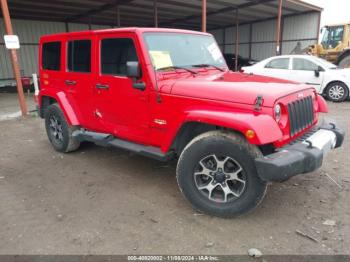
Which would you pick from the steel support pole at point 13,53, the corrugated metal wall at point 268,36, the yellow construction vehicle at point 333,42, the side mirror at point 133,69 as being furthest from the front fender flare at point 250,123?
the corrugated metal wall at point 268,36

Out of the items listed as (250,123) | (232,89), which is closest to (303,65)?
(232,89)

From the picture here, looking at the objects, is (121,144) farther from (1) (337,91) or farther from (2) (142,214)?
(1) (337,91)

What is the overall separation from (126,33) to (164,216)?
2227 millimetres

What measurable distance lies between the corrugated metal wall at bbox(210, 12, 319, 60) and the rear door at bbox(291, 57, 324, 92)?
11111 millimetres

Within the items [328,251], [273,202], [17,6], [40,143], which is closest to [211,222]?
[273,202]

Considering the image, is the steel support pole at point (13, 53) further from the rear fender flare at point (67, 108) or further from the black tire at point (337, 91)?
the black tire at point (337, 91)

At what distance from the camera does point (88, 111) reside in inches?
178

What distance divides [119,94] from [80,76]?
37.9 inches

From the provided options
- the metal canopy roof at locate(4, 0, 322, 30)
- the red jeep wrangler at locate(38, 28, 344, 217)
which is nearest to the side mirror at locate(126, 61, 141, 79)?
the red jeep wrangler at locate(38, 28, 344, 217)

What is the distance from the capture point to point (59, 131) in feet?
17.2

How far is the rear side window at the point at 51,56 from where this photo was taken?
491 cm

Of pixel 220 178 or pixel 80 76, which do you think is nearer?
pixel 220 178

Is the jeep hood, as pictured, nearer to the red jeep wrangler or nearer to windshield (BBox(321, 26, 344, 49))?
the red jeep wrangler

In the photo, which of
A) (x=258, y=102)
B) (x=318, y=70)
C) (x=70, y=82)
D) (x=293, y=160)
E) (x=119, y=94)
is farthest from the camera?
(x=318, y=70)
